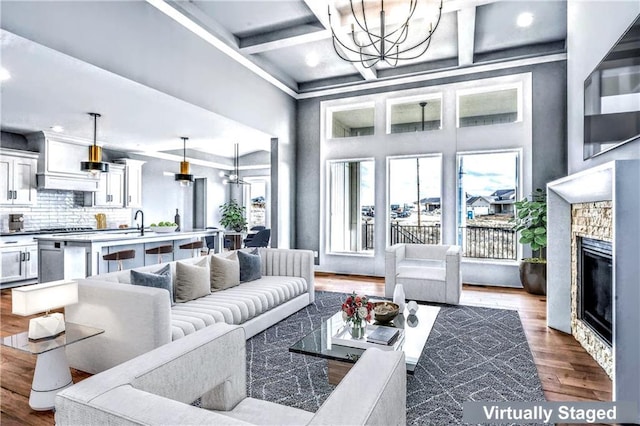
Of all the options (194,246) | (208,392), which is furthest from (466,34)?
(194,246)

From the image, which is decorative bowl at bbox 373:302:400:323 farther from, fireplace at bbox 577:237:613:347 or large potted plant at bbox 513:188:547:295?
large potted plant at bbox 513:188:547:295

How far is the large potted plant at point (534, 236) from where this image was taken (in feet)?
16.6

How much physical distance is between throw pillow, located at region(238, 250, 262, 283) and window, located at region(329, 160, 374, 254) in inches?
117

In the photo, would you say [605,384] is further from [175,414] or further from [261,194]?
[261,194]

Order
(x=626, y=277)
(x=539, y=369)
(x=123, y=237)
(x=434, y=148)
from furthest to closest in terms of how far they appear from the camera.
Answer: (x=434, y=148) → (x=123, y=237) → (x=539, y=369) → (x=626, y=277)

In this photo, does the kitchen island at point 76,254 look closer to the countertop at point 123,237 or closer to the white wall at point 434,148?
the countertop at point 123,237

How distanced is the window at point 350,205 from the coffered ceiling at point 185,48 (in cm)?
147

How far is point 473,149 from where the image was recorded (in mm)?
5914

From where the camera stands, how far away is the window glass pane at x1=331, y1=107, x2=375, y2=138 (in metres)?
6.79

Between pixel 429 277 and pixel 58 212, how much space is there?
22.8 ft

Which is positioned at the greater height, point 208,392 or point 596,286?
point 596,286

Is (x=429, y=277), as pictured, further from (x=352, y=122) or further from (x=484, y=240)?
(x=352, y=122)

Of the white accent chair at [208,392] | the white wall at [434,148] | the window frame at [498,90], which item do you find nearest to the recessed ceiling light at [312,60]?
the white wall at [434,148]

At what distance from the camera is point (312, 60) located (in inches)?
230
